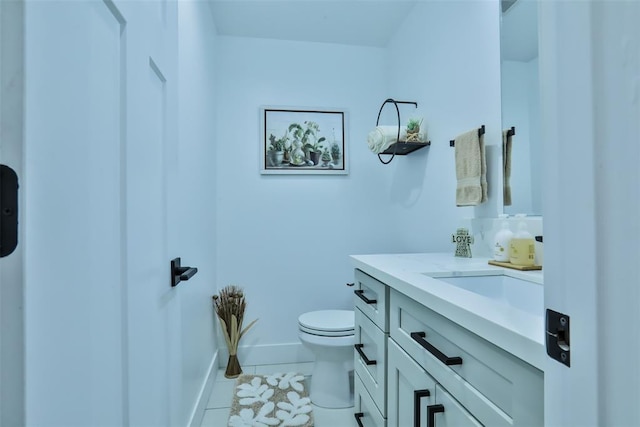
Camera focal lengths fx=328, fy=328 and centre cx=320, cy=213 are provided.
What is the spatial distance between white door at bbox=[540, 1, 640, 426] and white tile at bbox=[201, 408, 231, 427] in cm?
186

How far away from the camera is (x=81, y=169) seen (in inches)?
19.8

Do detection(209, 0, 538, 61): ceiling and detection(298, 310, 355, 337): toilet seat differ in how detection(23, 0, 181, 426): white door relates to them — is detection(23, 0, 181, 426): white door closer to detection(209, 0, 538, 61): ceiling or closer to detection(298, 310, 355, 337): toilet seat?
detection(298, 310, 355, 337): toilet seat

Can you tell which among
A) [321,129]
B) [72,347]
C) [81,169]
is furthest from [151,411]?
[321,129]

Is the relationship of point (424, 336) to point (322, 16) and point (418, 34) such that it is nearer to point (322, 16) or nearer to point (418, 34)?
point (418, 34)

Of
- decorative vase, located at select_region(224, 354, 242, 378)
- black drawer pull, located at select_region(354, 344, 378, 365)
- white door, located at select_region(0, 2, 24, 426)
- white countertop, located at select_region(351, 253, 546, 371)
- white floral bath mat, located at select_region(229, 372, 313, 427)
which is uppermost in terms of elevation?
white door, located at select_region(0, 2, 24, 426)

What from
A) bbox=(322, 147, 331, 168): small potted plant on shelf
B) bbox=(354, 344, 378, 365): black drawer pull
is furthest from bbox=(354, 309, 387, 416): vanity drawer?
bbox=(322, 147, 331, 168): small potted plant on shelf

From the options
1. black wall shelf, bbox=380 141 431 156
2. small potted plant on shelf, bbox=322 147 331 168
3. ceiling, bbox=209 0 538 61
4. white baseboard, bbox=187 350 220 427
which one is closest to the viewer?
white baseboard, bbox=187 350 220 427

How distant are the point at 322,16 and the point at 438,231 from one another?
1650mm

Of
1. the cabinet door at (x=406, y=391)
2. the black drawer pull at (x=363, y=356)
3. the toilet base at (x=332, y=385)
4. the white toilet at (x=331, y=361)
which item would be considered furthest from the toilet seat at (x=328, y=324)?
the cabinet door at (x=406, y=391)

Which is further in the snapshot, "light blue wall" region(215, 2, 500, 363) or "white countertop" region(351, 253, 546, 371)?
"light blue wall" region(215, 2, 500, 363)

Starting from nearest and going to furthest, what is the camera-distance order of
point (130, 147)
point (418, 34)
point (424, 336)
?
point (130, 147) < point (424, 336) < point (418, 34)

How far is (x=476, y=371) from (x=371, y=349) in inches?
30.6

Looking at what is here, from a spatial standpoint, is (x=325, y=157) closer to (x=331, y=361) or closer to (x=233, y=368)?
(x=331, y=361)

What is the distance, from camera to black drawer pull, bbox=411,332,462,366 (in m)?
0.78
